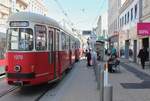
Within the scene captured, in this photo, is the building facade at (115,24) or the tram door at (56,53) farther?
the building facade at (115,24)

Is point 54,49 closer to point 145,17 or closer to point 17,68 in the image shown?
point 17,68

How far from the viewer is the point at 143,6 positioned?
32.6 meters

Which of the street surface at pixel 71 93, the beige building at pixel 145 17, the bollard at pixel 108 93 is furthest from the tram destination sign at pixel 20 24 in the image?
the beige building at pixel 145 17

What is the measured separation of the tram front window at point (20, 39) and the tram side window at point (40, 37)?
0.33 meters

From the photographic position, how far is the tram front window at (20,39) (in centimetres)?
1415

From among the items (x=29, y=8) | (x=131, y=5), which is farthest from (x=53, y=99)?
(x=29, y=8)

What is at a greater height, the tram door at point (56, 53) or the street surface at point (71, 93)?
the tram door at point (56, 53)

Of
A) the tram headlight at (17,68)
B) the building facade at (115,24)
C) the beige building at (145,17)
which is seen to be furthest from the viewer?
the building facade at (115,24)

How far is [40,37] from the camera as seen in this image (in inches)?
583

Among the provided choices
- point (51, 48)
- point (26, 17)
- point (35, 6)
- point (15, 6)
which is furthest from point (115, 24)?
point (26, 17)

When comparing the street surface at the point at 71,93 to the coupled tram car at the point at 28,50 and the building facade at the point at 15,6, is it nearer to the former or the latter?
the coupled tram car at the point at 28,50

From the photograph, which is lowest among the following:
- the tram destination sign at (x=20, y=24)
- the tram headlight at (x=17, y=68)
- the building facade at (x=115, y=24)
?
the tram headlight at (x=17, y=68)

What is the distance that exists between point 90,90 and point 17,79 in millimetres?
3150

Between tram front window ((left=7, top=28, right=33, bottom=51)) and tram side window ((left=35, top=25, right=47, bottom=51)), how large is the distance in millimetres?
329
